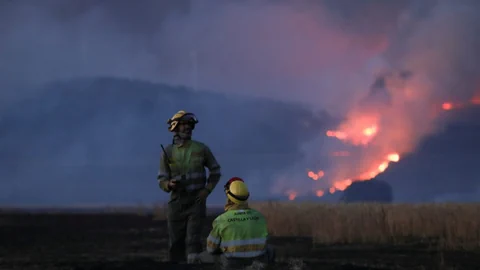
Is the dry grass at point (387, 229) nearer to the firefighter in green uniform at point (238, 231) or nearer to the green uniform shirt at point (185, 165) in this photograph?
the green uniform shirt at point (185, 165)

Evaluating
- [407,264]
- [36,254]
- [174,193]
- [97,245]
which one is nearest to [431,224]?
[407,264]

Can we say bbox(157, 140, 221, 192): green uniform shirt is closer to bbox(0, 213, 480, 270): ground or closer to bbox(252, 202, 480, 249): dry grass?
bbox(0, 213, 480, 270): ground

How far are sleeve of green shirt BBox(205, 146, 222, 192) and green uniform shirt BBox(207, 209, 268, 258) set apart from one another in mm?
1763

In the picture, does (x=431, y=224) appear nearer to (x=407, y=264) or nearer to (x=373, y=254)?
(x=373, y=254)

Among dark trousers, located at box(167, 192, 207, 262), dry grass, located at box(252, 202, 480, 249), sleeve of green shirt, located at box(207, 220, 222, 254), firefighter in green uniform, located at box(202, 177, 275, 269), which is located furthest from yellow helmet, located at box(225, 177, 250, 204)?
dry grass, located at box(252, 202, 480, 249)

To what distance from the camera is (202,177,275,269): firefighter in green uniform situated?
7.65 metres

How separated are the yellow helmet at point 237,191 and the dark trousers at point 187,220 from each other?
5.80 feet

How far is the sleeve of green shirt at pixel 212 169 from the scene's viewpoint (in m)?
9.49

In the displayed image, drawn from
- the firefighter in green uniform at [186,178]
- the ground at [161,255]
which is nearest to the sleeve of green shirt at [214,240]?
the ground at [161,255]

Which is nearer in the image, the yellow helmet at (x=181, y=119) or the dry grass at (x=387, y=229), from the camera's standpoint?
the yellow helmet at (x=181, y=119)

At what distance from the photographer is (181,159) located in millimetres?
9359

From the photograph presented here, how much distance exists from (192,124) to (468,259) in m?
6.54

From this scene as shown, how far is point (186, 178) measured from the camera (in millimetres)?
9367

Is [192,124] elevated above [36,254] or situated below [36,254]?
above
